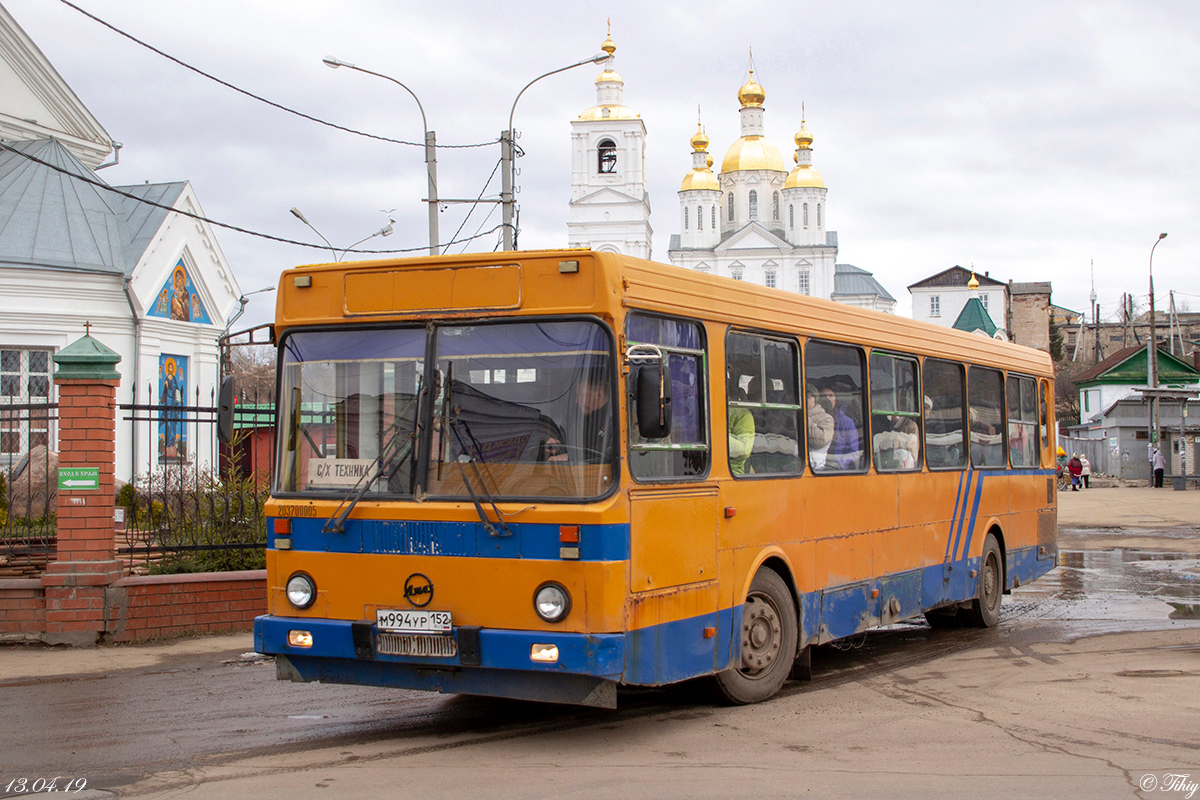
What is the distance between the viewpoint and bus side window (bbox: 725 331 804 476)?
768 cm

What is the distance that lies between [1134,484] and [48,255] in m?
38.8

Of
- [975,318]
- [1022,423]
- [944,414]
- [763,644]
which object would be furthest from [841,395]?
[975,318]

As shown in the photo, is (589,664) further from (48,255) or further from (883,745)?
(48,255)

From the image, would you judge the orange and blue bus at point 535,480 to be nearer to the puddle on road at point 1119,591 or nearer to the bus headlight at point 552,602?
the bus headlight at point 552,602

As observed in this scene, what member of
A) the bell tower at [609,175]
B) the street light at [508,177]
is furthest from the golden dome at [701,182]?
the street light at [508,177]

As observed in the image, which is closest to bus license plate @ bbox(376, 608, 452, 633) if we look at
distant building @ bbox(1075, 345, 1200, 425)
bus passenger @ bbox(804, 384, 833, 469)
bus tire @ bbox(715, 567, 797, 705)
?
bus tire @ bbox(715, 567, 797, 705)

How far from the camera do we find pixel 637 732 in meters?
7.16

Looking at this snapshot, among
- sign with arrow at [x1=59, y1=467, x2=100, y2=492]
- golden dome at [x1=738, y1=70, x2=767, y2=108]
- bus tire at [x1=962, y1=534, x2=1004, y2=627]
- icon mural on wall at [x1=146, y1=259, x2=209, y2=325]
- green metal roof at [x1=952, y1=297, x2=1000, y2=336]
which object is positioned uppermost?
golden dome at [x1=738, y1=70, x2=767, y2=108]

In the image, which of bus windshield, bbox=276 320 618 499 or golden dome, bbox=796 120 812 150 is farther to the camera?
golden dome, bbox=796 120 812 150

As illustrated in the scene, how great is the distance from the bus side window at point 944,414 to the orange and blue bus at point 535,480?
2602 mm

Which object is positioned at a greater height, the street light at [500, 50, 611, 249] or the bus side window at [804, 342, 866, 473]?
the street light at [500, 50, 611, 249]

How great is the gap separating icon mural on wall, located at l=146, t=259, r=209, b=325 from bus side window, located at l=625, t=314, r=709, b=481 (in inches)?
752

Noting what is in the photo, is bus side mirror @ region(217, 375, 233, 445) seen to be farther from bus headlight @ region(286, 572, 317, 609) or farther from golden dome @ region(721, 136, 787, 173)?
golden dome @ region(721, 136, 787, 173)

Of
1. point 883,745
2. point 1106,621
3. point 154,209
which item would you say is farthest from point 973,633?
point 154,209
